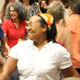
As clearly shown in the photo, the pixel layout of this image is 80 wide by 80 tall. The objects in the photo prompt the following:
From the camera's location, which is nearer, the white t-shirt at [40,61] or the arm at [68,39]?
the white t-shirt at [40,61]

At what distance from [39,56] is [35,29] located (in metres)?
0.23

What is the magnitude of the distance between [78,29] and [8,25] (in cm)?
140

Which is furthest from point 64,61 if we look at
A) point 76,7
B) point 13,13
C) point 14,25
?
point 13,13

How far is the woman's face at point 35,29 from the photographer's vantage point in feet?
8.03

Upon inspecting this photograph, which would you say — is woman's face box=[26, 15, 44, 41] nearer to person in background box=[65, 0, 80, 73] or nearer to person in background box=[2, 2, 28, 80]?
person in background box=[65, 0, 80, 73]

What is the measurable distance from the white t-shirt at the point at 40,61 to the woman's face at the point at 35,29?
0.30ft

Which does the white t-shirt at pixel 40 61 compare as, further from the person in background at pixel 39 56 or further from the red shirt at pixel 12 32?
the red shirt at pixel 12 32

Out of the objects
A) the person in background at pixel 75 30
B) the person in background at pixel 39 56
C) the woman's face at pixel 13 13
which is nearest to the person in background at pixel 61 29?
the person in background at pixel 75 30

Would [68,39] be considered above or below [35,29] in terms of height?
below

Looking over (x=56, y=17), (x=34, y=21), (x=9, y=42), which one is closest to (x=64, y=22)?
(x=56, y=17)

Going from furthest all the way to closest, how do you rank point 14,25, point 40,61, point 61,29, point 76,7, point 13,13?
point 13,13 → point 14,25 → point 76,7 → point 61,29 → point 40,61

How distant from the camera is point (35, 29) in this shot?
2.46 meters

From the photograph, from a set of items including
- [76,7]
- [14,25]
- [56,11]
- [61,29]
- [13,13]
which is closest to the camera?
[61,29]

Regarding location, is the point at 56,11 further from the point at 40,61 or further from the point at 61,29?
the point at 40,61
